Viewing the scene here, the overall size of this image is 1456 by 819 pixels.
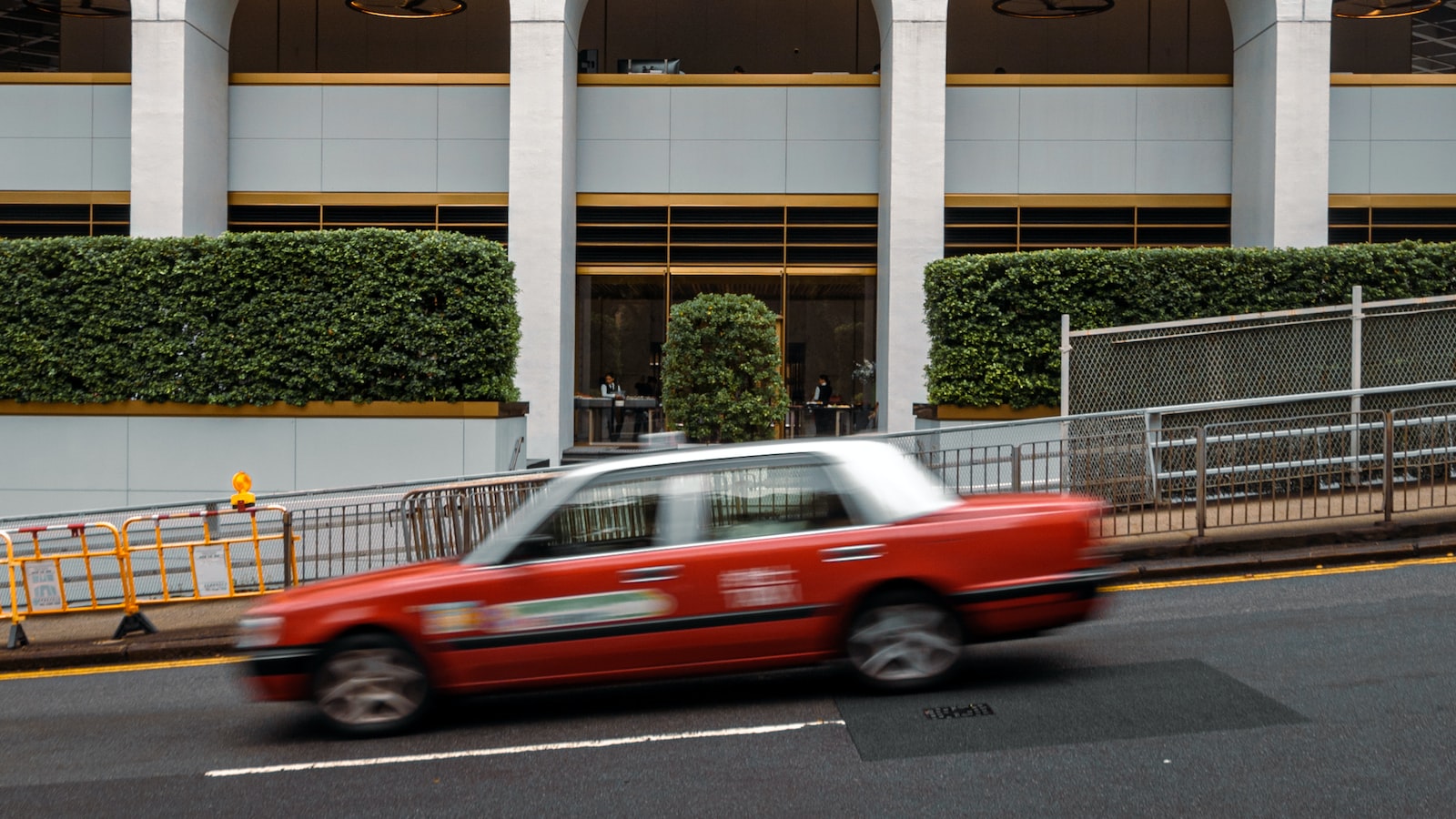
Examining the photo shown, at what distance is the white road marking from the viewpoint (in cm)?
649

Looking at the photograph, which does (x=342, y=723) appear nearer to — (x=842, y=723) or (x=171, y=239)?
(x=842, y=723)

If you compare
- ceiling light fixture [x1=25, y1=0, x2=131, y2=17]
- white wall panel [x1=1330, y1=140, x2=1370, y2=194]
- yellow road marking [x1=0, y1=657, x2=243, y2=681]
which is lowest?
yellow road marking [x1=0, y1=657, x2=243, y2=681]

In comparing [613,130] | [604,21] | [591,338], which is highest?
[604,21]

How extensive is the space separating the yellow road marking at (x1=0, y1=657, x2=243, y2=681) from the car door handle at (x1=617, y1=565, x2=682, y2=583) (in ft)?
15.0

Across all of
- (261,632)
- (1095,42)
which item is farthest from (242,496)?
(1095,42)

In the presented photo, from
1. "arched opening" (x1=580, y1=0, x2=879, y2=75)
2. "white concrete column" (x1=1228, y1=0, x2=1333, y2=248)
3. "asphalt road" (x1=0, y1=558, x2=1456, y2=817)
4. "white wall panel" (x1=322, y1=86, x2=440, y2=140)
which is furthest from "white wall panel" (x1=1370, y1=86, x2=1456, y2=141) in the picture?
"white wall panel" (x1=322, y1=86, x2=440, y2=140)

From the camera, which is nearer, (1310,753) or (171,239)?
(1310,753)

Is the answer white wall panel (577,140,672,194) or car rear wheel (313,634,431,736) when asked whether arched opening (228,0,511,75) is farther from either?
car rear wheel (313,634,431,736)

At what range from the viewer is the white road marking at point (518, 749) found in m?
6.49

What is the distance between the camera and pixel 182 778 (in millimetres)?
6414

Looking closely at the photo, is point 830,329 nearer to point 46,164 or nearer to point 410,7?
point 410,7

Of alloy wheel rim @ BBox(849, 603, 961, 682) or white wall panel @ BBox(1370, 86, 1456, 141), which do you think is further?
white wall panel @ BBox(1370, 86, 1456, 141)

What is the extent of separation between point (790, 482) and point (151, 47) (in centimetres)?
1735

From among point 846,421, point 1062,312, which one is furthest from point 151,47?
point 1062,312
